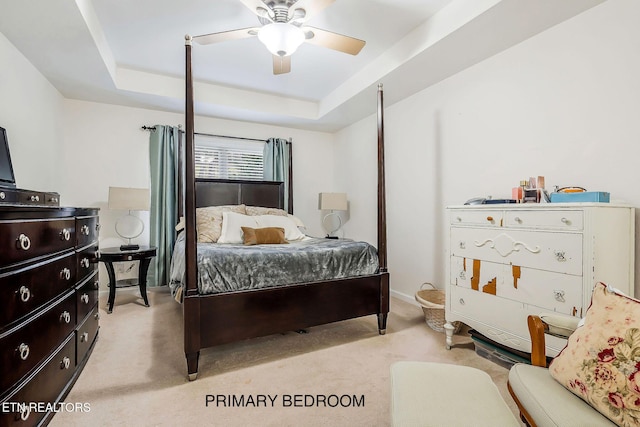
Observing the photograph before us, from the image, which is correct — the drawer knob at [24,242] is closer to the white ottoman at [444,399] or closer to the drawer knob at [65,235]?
the drawer knob at [65,235]

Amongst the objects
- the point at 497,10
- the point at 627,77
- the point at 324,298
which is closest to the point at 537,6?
the point at 497,10

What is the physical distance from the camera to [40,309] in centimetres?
143

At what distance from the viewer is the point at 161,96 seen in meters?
3.46

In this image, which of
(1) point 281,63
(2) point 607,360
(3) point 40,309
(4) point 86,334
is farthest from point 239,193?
(2) point 607,360

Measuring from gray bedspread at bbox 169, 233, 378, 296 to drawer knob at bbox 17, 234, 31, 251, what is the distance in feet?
2.80

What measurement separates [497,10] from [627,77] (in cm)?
87

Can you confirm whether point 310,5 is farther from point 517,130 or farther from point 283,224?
point 283,224

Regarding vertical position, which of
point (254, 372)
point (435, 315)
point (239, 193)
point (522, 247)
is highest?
point (239, 193)

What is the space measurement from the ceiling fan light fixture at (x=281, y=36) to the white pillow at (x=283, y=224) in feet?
6.23

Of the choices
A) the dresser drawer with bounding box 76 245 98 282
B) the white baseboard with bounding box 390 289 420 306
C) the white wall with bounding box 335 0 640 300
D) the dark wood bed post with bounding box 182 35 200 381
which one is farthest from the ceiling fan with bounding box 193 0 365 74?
the white baseboard with bounding box 390 289 420 306

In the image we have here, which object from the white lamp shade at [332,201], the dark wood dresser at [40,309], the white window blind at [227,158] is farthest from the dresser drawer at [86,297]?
the white lamp shade at [332,201]

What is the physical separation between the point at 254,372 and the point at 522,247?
1917 millimetres

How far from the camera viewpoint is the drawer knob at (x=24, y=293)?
1283 mm

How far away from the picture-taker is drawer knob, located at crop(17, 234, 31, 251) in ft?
4.24
